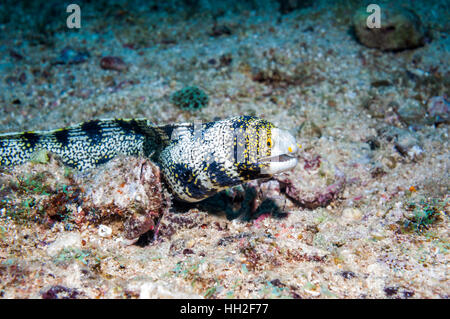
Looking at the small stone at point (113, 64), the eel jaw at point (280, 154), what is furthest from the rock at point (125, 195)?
the small stone at point (113, 64)

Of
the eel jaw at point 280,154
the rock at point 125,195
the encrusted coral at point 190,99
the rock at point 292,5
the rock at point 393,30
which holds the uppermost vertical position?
the rock at point 292,5

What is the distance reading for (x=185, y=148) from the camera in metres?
3.18

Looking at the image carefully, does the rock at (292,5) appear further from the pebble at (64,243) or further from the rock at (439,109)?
the pebble at (64,243)

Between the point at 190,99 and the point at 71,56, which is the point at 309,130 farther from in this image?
the point at 71,56

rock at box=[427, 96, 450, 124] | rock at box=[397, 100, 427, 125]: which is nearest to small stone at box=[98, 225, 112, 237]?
rock at box=[397, 100, 427, 125]

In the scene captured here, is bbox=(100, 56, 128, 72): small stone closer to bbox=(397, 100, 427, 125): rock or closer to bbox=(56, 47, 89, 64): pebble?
bbox=(56, 47, 89, 64): pebble

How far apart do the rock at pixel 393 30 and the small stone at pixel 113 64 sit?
5601mm

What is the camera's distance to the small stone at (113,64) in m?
6.42

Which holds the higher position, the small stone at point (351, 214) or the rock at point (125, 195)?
the rock at point (125, 195)

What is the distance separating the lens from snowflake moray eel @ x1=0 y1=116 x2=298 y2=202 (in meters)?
2.78

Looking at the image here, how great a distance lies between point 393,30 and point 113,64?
6424mm

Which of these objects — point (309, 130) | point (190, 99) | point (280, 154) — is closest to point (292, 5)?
point (190, 99)

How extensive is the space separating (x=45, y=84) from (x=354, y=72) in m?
6.83
